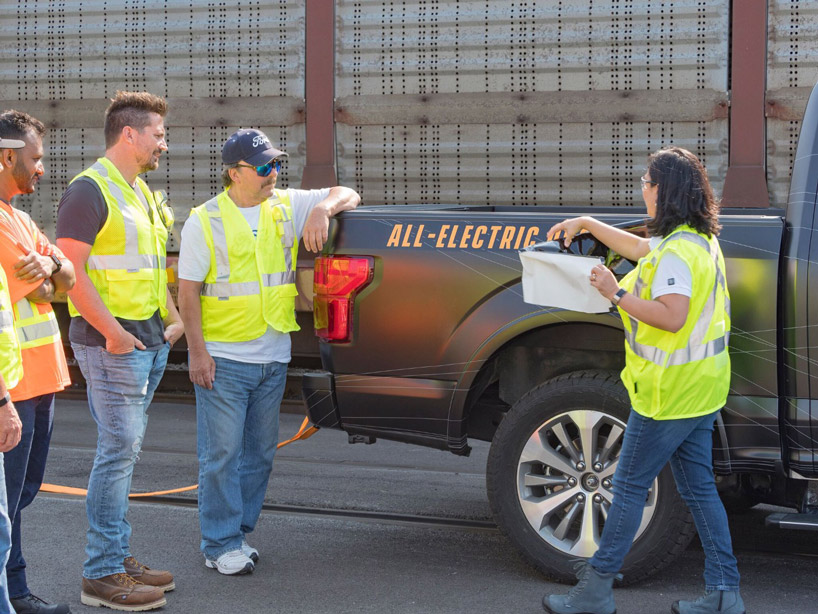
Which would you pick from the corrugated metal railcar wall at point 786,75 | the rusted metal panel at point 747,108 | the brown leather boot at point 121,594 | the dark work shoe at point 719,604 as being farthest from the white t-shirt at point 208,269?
the corrugated metal railcar wall at point 786,75

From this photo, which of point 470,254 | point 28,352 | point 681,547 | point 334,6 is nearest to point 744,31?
point 334,6

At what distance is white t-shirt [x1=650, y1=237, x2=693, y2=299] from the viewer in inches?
145

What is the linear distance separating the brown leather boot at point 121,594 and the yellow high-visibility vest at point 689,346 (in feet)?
6.57

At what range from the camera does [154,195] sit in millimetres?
4379

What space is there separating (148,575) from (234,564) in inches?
15.4

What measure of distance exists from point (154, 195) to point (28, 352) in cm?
103

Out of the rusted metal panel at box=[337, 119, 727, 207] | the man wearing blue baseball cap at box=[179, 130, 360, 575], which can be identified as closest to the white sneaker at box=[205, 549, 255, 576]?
the man wearing blue baseball cap at box=[179, 130, 360, 575]

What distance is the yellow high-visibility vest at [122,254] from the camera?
408cm

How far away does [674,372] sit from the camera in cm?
376

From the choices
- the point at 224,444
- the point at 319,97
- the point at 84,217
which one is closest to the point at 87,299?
the point at 84,217

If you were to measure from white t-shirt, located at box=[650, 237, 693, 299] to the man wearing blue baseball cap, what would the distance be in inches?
59.9

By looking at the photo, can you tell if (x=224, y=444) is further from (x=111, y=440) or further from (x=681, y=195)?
(x=681, y=195)

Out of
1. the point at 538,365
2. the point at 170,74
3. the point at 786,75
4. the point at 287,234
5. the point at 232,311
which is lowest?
the point at 538,365

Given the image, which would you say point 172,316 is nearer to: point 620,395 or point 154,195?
point 154,195
